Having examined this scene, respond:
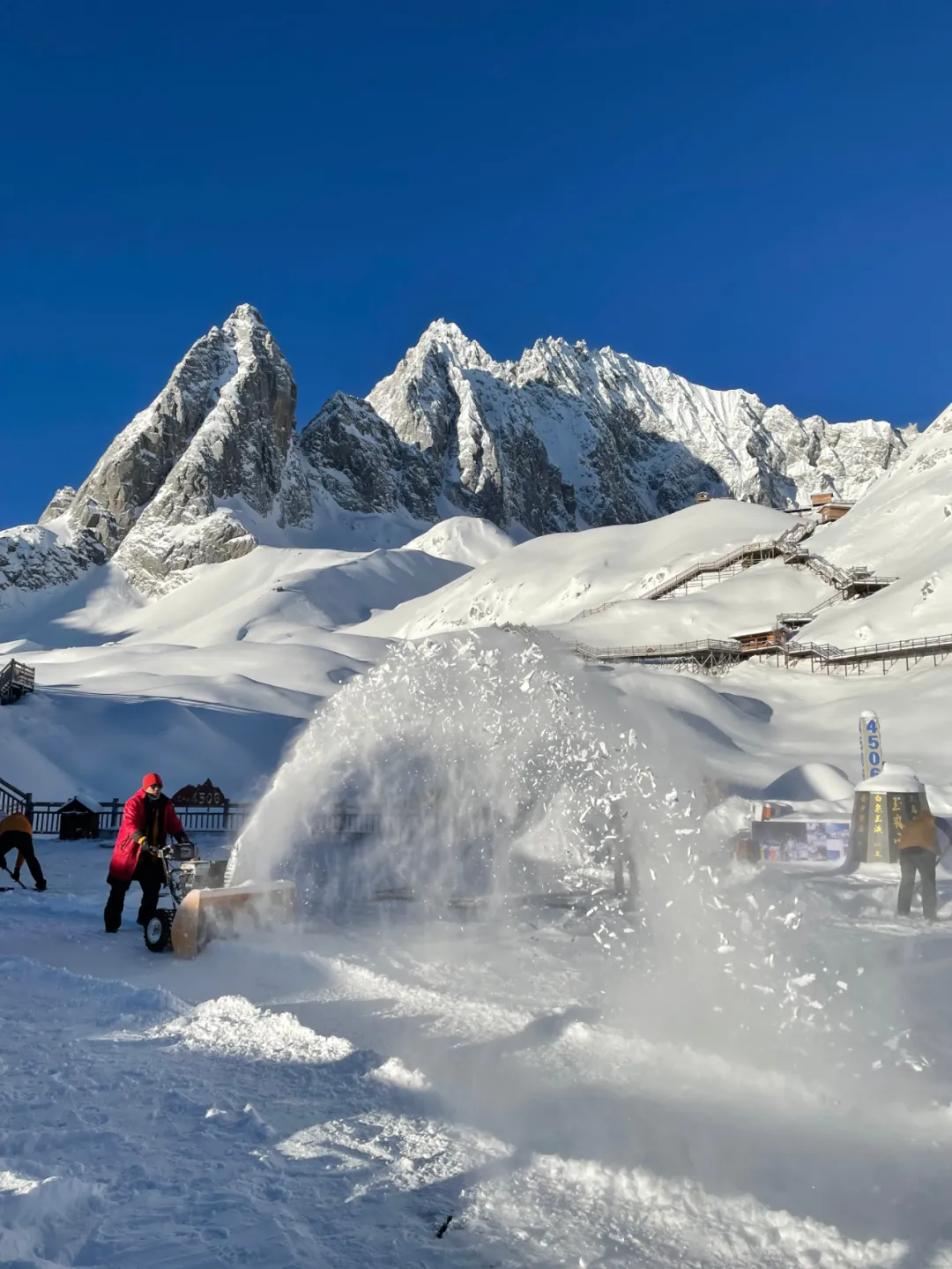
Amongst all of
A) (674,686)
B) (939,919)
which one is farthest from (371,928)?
(674,686)

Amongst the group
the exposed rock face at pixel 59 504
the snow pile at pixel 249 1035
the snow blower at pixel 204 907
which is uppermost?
the exposed rock face at pixel 59 504

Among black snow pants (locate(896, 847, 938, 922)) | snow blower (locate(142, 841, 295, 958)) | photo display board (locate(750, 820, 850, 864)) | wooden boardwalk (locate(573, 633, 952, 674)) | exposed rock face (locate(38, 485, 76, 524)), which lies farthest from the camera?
exposed rock face (locate(38, 485, 76, 524))

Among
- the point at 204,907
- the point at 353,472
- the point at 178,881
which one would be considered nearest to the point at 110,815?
the point at 178,881

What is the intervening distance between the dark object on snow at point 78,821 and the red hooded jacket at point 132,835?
52.2ft

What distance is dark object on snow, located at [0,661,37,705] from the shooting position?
4006 centimetres

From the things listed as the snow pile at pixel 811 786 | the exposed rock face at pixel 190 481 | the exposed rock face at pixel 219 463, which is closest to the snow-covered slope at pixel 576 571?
the exposed rock face at pixel 219 463

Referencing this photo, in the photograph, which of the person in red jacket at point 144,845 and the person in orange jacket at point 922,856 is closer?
the person in red jacket at point 144,845

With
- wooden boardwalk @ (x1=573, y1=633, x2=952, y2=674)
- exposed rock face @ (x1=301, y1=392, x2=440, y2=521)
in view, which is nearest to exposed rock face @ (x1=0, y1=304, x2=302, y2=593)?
exposed rock face @ (x1=301, y1=392, x2=440, y2=521)

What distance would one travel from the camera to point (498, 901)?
12062 mm

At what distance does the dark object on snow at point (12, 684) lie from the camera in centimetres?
4006

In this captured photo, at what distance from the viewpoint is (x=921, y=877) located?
10203mm

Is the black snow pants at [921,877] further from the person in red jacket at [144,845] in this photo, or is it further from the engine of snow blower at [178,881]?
the person in red jacket at [144,845]

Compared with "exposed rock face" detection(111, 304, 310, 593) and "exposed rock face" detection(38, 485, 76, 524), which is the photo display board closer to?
"exposed rock face" detection(111, 304, 310, 593)

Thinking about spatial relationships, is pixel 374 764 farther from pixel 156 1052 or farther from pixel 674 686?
pixel 674 686
